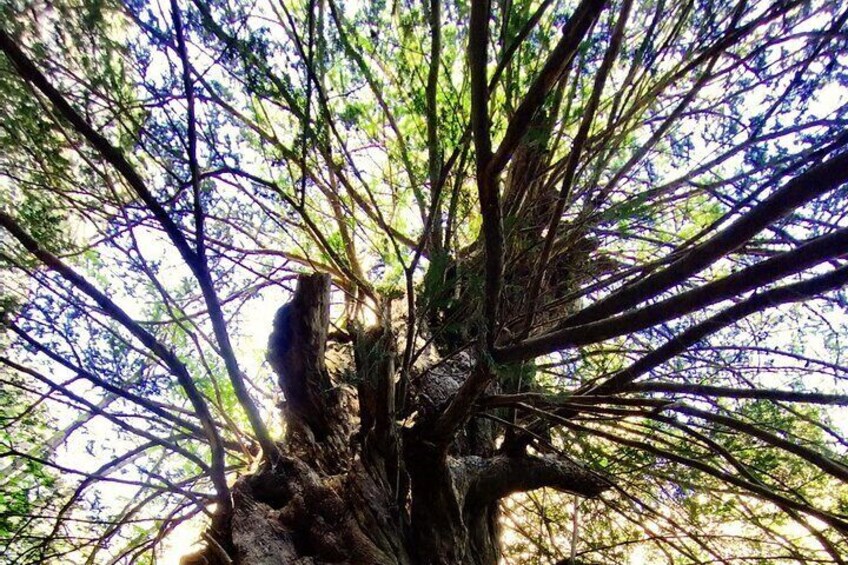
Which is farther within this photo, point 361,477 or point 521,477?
point 521,477

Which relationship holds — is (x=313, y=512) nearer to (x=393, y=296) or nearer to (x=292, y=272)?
(x=393, y=296)

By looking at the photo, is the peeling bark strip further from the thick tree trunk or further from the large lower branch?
the large lower branch

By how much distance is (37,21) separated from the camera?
1585 millimetres

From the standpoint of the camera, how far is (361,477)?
175 cm

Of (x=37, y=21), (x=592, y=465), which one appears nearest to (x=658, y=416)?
(x=592, y=465)

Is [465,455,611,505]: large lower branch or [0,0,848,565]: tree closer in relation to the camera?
[0,0,848,565]: tree

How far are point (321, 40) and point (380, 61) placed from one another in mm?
776

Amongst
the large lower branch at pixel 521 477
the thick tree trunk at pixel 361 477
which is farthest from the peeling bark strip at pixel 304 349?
the large lower branch at pixel 521 477

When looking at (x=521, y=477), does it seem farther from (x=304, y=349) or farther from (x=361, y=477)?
(x=304, y=349)

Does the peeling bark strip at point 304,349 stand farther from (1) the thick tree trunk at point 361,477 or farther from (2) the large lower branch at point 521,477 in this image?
(2) the large lower branch at point 521,477

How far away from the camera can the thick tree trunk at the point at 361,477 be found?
1550mm

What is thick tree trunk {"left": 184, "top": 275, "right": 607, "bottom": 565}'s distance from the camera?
1.55m

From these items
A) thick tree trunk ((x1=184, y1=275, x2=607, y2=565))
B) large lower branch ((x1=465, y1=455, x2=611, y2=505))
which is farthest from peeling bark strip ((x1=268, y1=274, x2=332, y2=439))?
large lower branch ((x1=465, y1=455, x2=611, y2=505))

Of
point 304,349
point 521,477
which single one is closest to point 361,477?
point 304,349
